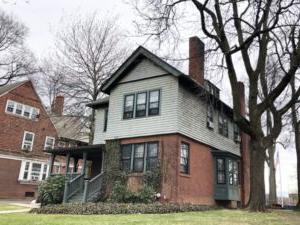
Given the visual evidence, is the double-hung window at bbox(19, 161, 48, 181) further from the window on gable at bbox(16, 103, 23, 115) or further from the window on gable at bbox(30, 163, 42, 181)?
the window on gable at bbox(16, 103, 23, 115)

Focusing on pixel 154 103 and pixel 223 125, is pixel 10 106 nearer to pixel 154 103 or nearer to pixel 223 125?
pixel 154 103

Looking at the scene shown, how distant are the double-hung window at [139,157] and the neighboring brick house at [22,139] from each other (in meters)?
16.8

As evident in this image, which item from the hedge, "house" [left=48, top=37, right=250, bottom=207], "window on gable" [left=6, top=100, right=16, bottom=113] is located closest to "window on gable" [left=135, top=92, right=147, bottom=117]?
"house" [left=48, top=37, right=250, bottom=207]

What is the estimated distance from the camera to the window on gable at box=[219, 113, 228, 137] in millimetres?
23875

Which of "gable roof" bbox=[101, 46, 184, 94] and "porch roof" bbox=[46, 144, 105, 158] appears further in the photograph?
"porch roof" bbox=[46, 144, 105, 158]

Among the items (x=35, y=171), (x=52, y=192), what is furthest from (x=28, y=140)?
(x=52, y=192)

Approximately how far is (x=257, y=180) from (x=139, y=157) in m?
6.40

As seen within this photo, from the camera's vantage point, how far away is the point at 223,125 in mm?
24219

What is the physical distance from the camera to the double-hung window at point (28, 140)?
34.3 m

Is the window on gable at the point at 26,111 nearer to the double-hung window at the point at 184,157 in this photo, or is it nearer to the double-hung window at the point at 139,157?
the double-hung window at the point at 139,157

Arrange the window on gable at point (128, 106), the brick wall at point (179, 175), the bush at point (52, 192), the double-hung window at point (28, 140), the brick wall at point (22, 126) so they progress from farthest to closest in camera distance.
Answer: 1. the double-hung window at point (28, 140)
2. the brick wall at point (22, 126)
3. the window on gable at point (128, 106)
4. the bush at point (52, 192)
5. the brick wall at point (179, 175)

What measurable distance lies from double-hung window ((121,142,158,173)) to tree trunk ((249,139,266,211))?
4950 millimetres

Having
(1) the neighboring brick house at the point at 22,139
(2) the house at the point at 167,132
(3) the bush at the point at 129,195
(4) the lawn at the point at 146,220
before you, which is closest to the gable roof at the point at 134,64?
(2) the house at the point at 167,132

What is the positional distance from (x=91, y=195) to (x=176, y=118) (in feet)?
→ 20.8
